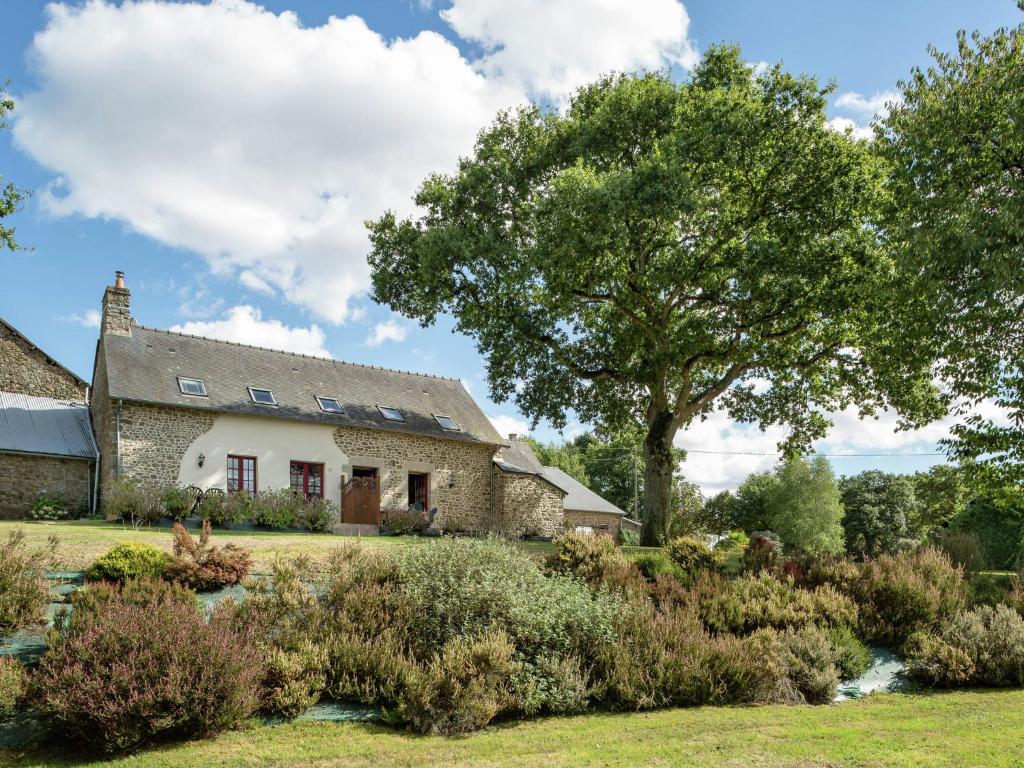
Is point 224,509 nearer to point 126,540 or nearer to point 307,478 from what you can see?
point 307,478

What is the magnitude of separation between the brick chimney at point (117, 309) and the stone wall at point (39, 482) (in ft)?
12.2

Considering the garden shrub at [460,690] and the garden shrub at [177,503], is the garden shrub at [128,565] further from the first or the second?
the garden shrub at [177,503]

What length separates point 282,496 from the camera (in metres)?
18.7

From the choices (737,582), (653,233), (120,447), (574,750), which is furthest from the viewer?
(120,447)

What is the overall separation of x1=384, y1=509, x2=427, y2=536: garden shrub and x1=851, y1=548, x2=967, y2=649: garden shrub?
12.2m

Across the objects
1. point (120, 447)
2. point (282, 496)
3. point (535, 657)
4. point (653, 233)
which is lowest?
point (535, 657)

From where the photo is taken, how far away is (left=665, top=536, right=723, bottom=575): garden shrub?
436 inches

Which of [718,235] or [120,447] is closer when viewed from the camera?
[718,235]

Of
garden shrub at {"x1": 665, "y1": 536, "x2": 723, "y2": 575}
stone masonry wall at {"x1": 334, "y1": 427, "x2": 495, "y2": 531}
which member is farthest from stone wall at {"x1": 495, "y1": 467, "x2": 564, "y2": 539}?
garden shrub at {"x1": 665, "y1": 536, "x2": 723, "y2": 575}

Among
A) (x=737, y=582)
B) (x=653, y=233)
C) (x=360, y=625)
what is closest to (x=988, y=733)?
(x=737, y=582)

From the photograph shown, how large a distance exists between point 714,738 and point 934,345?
9183 millimetres

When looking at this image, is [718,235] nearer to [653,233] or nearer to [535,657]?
[653,233]

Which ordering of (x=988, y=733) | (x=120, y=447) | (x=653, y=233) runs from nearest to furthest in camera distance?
(x=988, y=733) < (x=653, y=233) < (x=120, y=447)

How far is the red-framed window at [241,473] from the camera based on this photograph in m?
19.6
